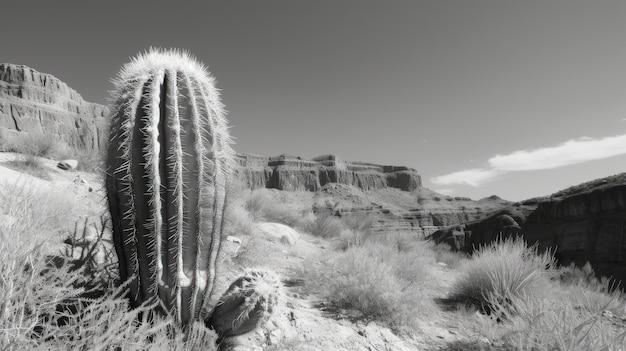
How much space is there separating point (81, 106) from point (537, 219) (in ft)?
372

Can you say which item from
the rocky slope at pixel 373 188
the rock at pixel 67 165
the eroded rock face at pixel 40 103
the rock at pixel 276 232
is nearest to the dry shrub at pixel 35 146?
the rock at pixel 67 165

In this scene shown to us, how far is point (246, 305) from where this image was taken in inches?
98.2

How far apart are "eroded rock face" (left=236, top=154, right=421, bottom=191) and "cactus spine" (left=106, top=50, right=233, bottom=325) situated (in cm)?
8009

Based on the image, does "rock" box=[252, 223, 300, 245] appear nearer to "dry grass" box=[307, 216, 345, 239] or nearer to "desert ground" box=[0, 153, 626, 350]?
"desert ground" box=[0, 153, 626, 350]

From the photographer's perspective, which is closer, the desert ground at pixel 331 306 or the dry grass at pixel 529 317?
the desert ground at pixel 331 306

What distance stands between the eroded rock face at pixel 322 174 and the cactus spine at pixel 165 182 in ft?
263

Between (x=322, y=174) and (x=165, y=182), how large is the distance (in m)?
95.3

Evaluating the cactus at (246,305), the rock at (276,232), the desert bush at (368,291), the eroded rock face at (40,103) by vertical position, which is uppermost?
the eroded rock face at (40,103)

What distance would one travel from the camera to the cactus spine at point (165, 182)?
2.33 m

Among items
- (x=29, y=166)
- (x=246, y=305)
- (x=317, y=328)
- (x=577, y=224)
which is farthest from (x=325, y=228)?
(x=577, y=224)

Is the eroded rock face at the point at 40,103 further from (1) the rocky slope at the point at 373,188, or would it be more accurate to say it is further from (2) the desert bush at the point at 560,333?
(2) the desert bush at the point at 560,333

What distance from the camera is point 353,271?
4.29 meters

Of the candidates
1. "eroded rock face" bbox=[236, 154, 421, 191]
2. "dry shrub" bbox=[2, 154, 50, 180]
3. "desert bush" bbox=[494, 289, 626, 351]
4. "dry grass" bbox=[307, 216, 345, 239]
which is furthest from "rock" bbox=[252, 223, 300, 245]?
"eroded rock face" bbox=[236, 154, 421, 191]

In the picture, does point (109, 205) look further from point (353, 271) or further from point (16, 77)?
point (16, 77)
